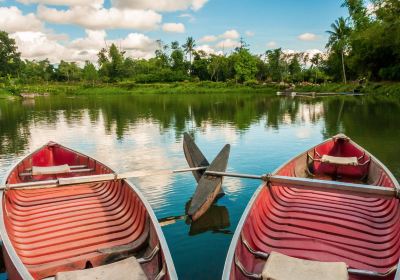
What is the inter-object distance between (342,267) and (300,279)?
65cm

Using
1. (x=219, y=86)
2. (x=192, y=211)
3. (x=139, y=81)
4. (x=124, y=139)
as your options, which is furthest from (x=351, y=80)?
(x=192, y=211)

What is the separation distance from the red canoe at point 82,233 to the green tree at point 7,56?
9524 cm

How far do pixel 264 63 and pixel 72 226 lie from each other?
310ft

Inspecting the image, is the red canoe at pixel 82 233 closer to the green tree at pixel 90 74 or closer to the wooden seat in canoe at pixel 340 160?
the wooden seat in canoe at pixel 340 160

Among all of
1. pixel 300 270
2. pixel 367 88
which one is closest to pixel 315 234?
pixel 300 270

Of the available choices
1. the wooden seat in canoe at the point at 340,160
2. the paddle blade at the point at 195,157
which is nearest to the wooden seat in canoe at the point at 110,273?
the paddle blade at the point at 195,157

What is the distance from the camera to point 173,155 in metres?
16.7

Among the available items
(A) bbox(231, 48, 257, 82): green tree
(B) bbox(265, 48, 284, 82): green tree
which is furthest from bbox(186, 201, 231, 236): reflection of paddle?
(B) bbox(265, 48, 284, 82): green tree

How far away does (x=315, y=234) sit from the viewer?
21.2 ft

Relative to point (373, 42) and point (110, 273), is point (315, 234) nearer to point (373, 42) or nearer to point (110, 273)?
point (110, 273)

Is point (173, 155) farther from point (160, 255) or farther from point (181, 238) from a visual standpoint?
point (160, 255)

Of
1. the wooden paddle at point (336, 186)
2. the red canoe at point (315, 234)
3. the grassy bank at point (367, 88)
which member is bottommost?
the red canoe at point (315, 234)

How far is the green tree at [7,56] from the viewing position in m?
91.6

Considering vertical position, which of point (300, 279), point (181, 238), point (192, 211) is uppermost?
point (300, 279)
